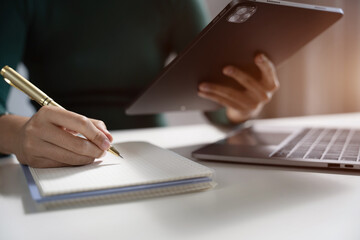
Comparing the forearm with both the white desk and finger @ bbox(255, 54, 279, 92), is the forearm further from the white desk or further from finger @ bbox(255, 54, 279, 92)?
finger @ bbox(255, 54, 279, 92)

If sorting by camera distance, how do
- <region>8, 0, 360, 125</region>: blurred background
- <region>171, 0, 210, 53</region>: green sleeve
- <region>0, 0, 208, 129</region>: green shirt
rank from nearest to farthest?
<region>0, 0, 208, 129</region>: green shirt
<region>171, 0, 210, 53</region>: green sleeve
<region>8, 0, 360, 125</region>: blurred background

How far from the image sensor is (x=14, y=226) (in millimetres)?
387

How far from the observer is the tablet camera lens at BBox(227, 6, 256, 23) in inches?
22.5

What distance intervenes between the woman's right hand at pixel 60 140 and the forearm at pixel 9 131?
0.10 metres

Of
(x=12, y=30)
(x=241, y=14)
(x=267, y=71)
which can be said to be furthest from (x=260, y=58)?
(x=12, y=30)

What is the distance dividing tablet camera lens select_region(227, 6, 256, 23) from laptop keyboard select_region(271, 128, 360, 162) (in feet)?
0.76

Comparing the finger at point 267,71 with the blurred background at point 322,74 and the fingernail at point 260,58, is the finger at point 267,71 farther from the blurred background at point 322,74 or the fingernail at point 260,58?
the blurred background at point 322,74

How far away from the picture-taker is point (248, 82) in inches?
34.0

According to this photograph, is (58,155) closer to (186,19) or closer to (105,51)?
(105,51)

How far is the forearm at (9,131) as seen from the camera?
62cm

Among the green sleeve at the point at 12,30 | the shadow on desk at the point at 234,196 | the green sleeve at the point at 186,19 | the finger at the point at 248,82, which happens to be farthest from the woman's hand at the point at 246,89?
the green sleeve at the point at 12,30

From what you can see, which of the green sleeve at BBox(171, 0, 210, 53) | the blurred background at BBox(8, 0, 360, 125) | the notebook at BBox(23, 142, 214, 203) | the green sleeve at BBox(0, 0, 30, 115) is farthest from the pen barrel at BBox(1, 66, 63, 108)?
the blurred background at BBox(8, 0, 360, 125)

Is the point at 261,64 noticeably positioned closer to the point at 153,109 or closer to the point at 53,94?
the point at 153,109

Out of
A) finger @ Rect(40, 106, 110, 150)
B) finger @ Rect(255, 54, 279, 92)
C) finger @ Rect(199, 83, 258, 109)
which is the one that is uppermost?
finger @ Rect(255, 54, 279, 92)
